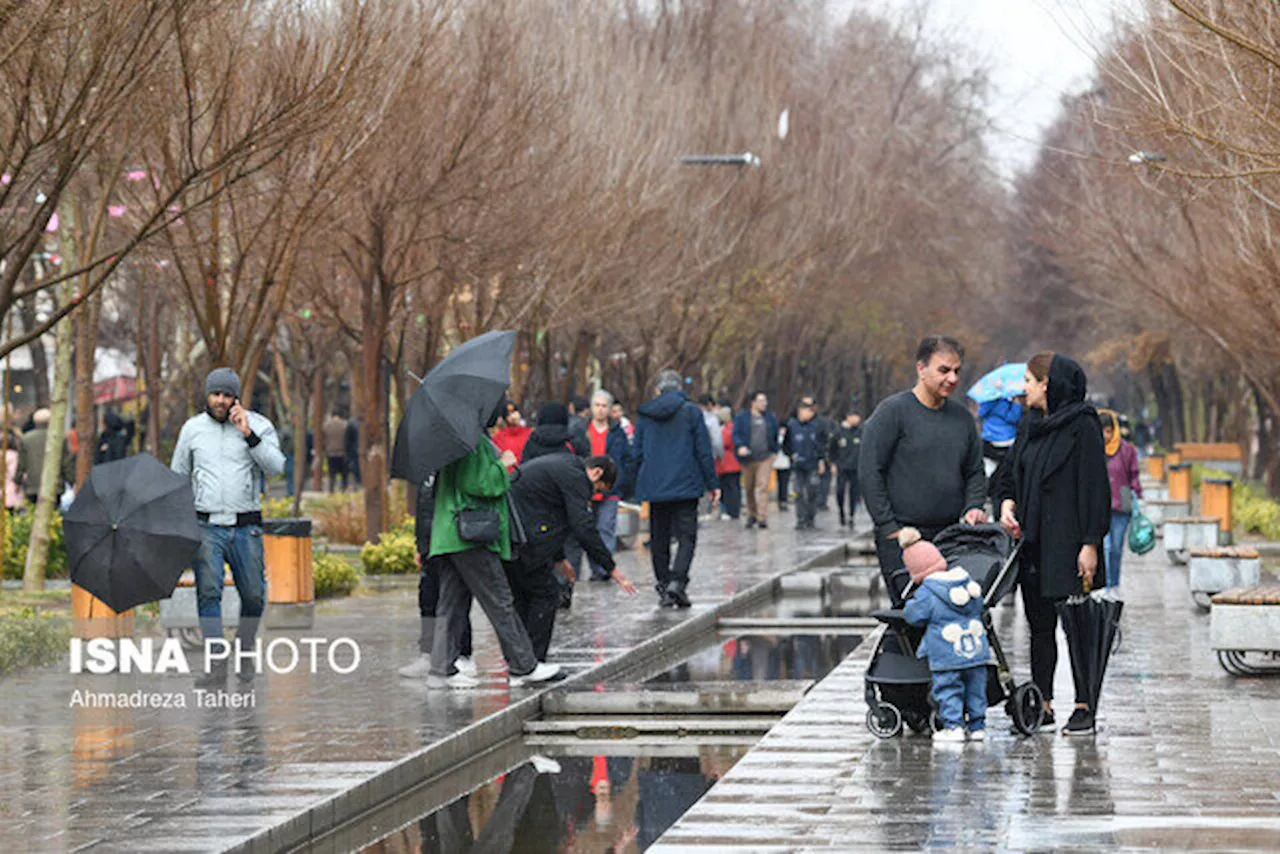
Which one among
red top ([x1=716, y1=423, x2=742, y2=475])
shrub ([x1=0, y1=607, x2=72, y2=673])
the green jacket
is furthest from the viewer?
red top ([x1=716, y1=423, x2=742, y2=475])

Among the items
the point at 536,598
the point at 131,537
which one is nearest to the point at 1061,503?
the point at 536,598

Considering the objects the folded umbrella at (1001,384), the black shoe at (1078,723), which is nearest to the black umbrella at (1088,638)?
the black shoe at (1078,723)

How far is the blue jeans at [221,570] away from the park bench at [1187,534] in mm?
13968

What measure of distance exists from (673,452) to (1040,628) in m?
8.27

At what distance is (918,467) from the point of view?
441 inches

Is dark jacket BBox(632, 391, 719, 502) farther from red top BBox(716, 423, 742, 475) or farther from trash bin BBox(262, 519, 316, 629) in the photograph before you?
red top BBox(716, 423, 742, 475)

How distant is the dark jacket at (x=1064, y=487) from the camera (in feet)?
34.4

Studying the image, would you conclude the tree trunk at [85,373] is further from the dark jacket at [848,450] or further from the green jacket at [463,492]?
the dark jacket at [848,450]

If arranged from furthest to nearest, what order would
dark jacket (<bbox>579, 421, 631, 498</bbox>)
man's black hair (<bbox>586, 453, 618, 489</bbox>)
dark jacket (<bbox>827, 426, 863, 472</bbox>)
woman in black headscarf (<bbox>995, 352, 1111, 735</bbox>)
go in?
dark jacket (<bbox>827, 426, 863, 472</bbox>)
dark jacket (<bbox>579, 421, 631, 498</bbox>)
man's black hair (<bbox>586, 453, 618, 489</bbox>)
woman in black headscarf (<bbox>995, 352, 1111, 735</bbox>)

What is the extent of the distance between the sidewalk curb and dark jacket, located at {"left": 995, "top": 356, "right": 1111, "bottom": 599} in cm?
278

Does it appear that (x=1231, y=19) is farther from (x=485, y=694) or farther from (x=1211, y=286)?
(x=1211, y=286)

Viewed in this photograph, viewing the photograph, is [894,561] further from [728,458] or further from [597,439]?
[728,458]

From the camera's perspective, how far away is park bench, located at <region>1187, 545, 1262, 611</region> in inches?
712

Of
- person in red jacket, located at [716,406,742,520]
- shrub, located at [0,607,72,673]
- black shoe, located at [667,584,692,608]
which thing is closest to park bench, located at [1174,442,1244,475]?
person in red jacket, located at [716,406,742,520]
